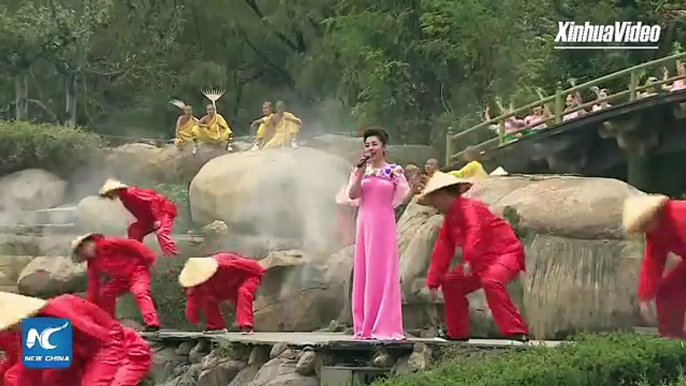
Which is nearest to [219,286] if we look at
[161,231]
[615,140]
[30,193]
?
[161,231]

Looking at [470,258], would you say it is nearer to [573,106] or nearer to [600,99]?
[600,99]

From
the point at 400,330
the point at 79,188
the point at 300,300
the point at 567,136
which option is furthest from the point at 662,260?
the point at 79,188

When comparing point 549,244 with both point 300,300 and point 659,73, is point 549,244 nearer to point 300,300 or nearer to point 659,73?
point 300,300

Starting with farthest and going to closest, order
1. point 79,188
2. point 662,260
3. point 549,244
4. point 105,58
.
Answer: point 105,58 → point 79,188 → point 549,244 → point 662,260

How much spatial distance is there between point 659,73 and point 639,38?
0.74 meters

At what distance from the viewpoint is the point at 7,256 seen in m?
16.7

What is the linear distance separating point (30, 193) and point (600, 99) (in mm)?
9137

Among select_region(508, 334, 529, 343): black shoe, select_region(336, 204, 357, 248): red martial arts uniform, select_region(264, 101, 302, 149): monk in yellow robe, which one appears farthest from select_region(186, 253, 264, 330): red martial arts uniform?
select_region(264, 101, 302, 149): monk in yellow robe

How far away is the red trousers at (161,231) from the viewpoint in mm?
10734

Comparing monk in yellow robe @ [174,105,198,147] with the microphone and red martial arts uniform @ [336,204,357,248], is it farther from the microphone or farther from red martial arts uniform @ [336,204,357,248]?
the microphone

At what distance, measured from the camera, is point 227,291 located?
35.2 feet

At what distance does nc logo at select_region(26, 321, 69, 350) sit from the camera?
646 centimetres

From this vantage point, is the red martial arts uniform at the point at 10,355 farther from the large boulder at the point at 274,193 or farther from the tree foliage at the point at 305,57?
the tree foliage at the point at 305,57

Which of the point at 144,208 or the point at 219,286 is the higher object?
the point at 144,208
